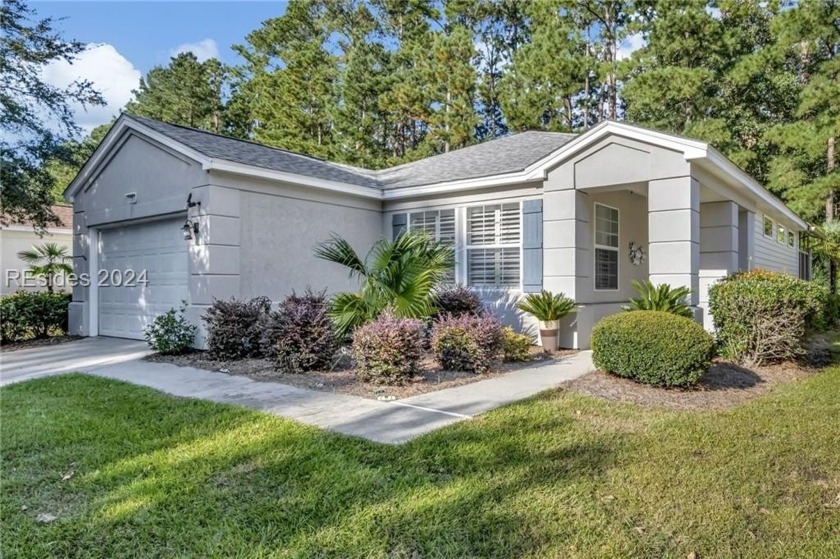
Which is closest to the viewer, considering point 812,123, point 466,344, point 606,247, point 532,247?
point 466,344

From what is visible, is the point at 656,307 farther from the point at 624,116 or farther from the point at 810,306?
the point at 624,116

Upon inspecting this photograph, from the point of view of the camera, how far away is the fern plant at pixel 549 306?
9156 millimetres

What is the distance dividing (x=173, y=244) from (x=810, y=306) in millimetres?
10716

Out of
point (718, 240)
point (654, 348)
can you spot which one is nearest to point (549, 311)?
point (654, 348)

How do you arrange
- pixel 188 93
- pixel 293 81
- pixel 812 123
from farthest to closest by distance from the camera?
pixel 188 93
pixel 293 81
pixel 812 123

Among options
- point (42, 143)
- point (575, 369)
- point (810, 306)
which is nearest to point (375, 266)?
point (575, 369)

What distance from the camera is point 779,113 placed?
22172 mm

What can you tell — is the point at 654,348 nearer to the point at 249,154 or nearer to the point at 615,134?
the point at 615,134

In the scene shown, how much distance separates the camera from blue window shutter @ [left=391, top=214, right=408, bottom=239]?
466 inches

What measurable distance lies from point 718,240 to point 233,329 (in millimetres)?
9504

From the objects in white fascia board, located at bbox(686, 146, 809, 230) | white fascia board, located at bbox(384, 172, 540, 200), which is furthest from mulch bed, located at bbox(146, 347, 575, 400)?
white fascia board, located at bbox(686, 146, 809, 230)

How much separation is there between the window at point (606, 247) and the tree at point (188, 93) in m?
27.2

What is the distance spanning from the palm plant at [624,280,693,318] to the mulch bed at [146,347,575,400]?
1.61 metres

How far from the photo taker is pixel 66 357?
896cm
